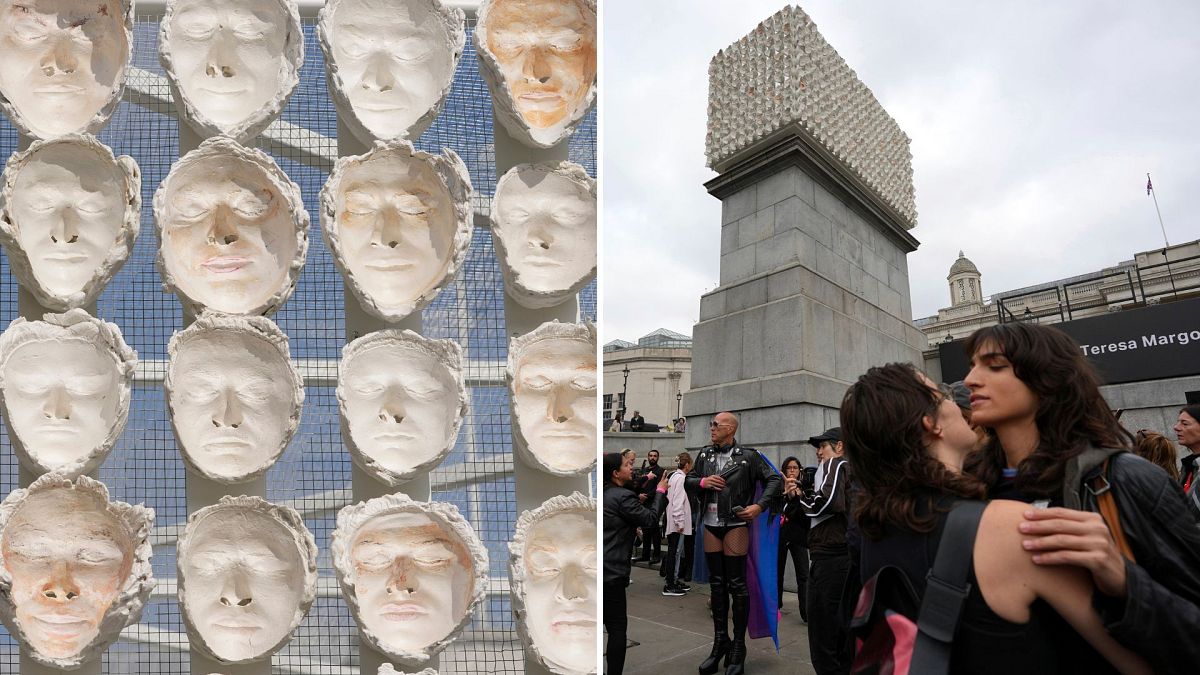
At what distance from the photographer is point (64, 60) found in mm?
3076

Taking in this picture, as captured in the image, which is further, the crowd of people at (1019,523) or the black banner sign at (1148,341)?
the black banner sign at (1148,341)

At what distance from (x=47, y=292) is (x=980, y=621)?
297 centimetres

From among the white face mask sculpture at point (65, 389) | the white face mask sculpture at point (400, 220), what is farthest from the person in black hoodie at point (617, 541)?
the white face mask sculpture at point (65, 389)

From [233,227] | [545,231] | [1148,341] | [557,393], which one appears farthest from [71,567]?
[1148,341]

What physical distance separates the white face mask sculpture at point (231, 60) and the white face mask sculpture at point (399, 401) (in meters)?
0.96

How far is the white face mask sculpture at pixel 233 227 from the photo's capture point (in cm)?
283

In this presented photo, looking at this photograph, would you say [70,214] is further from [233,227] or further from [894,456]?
[894,456]

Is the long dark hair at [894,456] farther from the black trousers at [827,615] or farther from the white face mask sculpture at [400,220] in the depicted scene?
the black trousers at [827,615]

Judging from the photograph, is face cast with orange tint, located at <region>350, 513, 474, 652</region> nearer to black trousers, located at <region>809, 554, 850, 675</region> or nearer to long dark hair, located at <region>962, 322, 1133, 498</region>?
black trousers, located at <region>809, 554, 850, 675</region>

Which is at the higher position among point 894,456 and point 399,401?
point 399,401

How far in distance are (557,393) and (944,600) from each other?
5.92 ft

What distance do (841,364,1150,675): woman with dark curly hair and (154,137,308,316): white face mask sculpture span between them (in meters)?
2.02

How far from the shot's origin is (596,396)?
288cm

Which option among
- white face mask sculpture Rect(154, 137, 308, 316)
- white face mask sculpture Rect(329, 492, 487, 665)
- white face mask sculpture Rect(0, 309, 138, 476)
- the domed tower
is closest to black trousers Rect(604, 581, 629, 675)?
white face mask sculpture Rect(329, 492, 487, 665)
